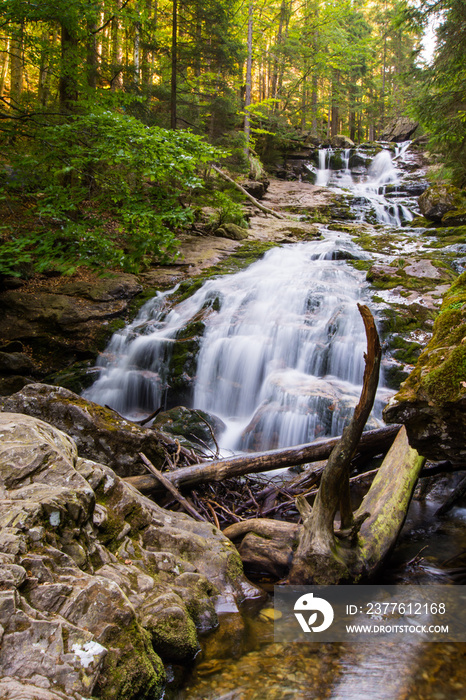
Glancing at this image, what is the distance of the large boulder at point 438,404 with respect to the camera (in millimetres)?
2748

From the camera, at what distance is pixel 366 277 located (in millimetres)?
10828

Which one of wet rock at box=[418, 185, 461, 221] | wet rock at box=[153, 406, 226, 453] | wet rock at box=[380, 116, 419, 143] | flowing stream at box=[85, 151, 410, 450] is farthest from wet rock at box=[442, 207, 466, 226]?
wet rock at box=[380, 116, 419, 143]

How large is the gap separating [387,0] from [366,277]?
1591 inches

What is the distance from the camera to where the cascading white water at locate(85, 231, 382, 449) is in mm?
7113

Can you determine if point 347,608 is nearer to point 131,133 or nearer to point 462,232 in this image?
point 131,133

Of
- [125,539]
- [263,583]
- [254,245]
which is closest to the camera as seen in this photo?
[125,539]

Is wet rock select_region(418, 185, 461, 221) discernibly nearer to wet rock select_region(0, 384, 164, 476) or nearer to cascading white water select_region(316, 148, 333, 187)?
cascading white water select_region(316, 148, 333, 187)

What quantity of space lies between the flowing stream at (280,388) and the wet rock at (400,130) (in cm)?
2307

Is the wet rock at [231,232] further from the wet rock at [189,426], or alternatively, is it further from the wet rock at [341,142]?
the wet rock at [341,142]

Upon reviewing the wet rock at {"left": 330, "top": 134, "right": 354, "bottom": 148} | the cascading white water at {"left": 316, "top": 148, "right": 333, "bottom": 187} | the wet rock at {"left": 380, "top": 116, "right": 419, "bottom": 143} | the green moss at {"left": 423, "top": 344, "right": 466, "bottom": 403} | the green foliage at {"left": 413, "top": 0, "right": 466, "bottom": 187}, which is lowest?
the green moss at {"left": 423, "top": 344, "right": 466, "bottom": 403}

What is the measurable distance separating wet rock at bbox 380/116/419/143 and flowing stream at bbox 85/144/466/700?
75.7 ft

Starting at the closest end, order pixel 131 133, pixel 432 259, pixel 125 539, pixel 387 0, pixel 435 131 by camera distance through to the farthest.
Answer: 1. pixel 125 539
2. pixel 131 133
3. pixel 435 131
4. pixel 432 259
5. pixel 387 0

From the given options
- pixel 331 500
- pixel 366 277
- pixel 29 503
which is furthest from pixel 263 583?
pixel 366 277

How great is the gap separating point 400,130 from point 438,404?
3616 centimetres
